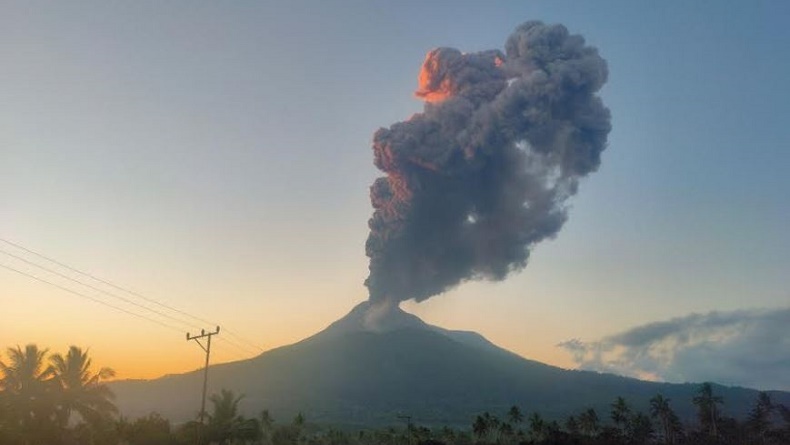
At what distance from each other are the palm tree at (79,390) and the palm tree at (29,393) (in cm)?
90

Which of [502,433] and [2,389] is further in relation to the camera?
[502,433]

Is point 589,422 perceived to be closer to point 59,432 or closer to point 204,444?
point 204,444

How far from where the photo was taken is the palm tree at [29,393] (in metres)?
47.7

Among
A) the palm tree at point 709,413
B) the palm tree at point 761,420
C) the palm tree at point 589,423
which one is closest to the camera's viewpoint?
the palm tree at point 761,420

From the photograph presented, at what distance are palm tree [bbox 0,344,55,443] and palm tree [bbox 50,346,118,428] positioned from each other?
2.95 ft

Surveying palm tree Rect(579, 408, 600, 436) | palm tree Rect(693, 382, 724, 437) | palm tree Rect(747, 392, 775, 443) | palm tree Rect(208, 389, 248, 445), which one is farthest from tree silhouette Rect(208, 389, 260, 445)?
palm tree Rect(747, 392, 775, 443)

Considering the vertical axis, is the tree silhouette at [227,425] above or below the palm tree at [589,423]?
above

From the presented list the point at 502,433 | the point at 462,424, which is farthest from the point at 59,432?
the point at 462,424

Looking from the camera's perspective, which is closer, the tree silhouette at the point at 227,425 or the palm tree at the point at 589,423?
the tree silhouette at the point at 227,425

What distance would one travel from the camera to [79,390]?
53375 mm

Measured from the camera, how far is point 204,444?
167ft

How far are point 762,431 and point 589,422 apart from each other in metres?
32.6

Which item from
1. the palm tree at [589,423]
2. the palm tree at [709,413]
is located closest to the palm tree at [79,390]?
the palm tree at [589,423]

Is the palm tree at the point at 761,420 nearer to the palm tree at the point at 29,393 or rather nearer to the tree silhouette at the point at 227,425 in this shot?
the tree silhouette at the point at 227,425
